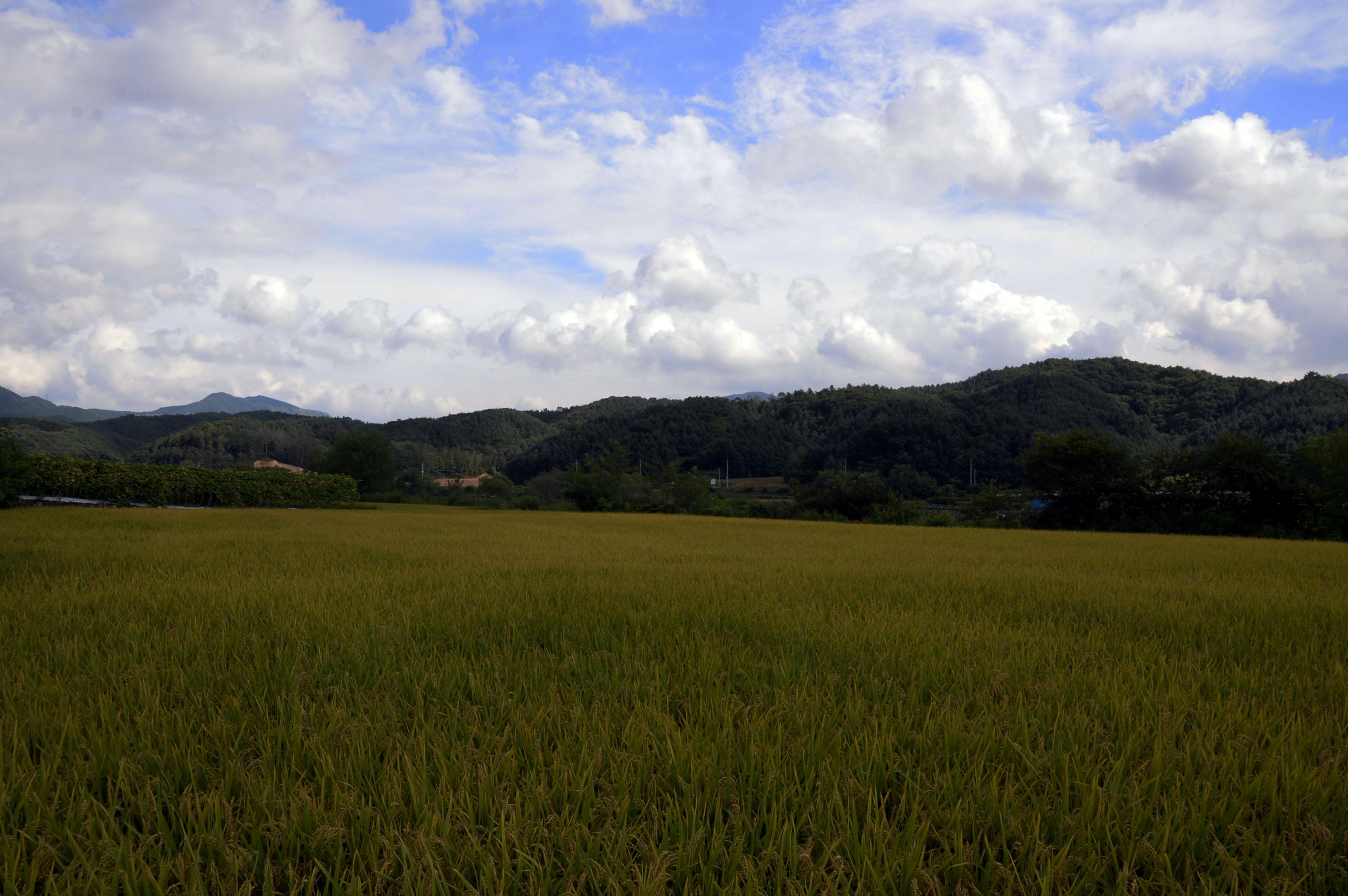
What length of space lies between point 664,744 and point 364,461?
4875 cm

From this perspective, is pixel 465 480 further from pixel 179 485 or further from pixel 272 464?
pixel 179 485

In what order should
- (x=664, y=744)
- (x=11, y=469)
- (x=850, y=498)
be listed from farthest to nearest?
(x=850, y=498) → (x=11, y=469) → (x=664, y=744)

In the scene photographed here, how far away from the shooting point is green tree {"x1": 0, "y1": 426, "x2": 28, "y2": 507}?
16.3 m

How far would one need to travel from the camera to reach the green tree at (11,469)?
16344 mm

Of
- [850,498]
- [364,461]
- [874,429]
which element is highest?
[874,429]

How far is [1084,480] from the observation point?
26266mm

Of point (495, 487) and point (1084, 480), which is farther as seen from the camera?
point (495, 487)

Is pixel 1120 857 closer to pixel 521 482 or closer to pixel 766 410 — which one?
pixel 521 482

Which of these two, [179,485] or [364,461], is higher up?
[364,461]

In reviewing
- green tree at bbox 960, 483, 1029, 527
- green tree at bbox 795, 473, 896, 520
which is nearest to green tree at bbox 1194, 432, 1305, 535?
green tree at bbox 960, 483, 1029, 527

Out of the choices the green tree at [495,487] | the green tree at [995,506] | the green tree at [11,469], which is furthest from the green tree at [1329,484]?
the green tree at [495,487]

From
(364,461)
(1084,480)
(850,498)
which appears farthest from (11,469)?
(1084,480)

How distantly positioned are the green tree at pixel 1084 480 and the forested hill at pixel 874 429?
4110 mm

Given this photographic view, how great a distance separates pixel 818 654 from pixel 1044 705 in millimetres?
961
